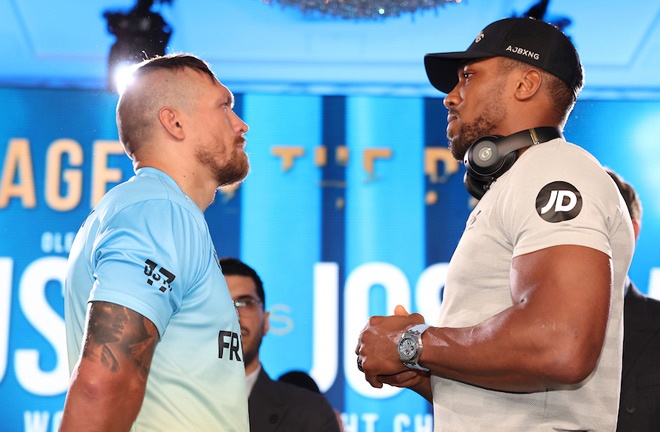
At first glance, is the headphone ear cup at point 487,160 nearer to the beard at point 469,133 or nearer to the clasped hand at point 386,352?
the beard at point 469,133

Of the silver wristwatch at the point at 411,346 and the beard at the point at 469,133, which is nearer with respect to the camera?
the silver wristwatch at the point at 411,346

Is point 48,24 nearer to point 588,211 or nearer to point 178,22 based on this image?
point 178,22

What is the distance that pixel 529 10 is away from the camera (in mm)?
3941

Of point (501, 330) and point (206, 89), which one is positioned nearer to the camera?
point (501, 330)

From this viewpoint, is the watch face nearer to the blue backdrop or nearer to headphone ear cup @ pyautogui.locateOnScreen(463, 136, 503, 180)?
headphone ear cup @ pyautogui.locateOnScreen(463, 136, 503, 180)

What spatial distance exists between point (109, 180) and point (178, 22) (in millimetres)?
835

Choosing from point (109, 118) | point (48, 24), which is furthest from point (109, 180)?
point (48, 24)

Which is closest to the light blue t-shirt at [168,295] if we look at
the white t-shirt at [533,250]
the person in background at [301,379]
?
the white t-shirt at [533,250]

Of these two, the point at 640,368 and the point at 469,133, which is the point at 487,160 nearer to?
the point at 469,133

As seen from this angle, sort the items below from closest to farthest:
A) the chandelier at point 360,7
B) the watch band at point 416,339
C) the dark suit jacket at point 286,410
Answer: the watch band at point 416,339
the dark suit jacket at point 286,410
the chandelier at point 360,7

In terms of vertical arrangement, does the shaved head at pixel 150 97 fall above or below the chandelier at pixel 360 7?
below

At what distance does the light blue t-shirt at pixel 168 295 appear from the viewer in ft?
4.45

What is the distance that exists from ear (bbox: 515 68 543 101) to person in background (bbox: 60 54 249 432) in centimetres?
64

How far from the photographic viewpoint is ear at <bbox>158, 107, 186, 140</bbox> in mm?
1695
